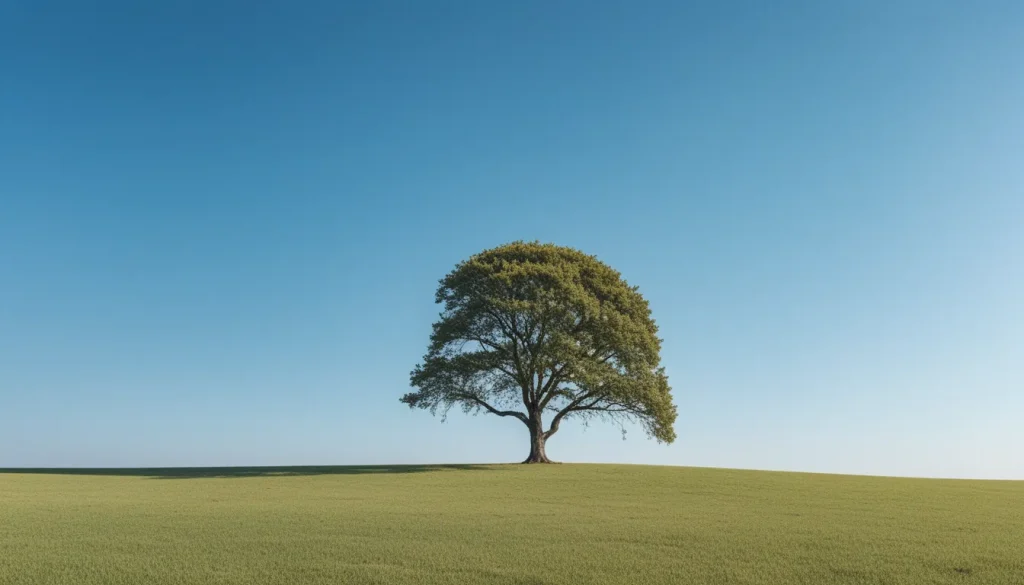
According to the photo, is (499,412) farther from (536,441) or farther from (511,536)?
(511,536)

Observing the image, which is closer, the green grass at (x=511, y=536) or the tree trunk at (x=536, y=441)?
the green grass at (x=511, y=536)

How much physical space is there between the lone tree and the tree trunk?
57 millimetres

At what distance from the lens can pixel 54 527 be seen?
14.4 metres

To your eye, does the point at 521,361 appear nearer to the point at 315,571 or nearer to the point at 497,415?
the point at 497,415

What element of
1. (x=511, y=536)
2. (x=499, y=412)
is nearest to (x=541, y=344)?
(x=499, y=412)

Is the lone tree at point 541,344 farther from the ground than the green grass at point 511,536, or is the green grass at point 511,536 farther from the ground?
the lone tree at point 541,344

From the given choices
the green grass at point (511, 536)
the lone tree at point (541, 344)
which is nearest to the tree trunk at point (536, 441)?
the lone tree at point (541, 344)

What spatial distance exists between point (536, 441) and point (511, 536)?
28056 mm

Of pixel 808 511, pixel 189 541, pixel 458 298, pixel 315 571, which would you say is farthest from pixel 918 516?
pixel 458 298

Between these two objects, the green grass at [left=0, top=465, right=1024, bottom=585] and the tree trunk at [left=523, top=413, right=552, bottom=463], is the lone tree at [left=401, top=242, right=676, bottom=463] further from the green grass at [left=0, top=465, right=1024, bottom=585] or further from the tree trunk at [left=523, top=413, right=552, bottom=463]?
the green grass at [left=0, top=465, right=1024, bottom=585]

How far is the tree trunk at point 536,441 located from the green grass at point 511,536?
16.3 m

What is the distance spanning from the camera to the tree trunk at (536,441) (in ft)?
133

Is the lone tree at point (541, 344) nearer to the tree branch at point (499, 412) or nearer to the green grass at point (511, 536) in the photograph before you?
the tree branch at point (499, 412)

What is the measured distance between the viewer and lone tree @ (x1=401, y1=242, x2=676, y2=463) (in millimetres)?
38844
